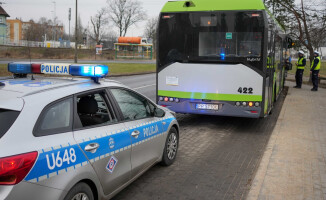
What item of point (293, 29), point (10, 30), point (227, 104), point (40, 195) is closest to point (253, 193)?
point (40, 195)

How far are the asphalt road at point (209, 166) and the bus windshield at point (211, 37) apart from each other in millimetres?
1751

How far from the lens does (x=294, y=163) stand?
582cm

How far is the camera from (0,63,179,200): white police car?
106 inches

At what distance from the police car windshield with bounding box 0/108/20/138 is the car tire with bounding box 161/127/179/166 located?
289cm

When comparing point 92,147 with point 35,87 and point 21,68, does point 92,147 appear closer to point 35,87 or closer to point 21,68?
point 35,87

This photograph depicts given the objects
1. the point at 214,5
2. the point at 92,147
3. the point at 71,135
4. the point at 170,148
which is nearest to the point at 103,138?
the point at 92,147

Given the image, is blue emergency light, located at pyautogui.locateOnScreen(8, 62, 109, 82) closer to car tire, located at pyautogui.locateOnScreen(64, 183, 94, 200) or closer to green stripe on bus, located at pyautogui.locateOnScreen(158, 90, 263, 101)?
car tire, located at pyautogui.locateOnScreen(64, 183, 94, 200)

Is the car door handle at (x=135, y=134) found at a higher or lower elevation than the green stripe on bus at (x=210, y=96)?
lower

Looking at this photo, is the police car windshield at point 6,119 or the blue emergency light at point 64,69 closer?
the police car windshield at point 6,119

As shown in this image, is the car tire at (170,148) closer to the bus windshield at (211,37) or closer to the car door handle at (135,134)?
the car door handle at (135,134)

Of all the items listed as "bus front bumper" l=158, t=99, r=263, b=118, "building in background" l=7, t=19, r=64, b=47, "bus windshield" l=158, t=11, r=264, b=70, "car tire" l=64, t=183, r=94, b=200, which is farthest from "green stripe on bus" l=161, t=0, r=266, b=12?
"building in background" l=7, t=19, r=64, b=47

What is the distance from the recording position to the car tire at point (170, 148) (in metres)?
5.47

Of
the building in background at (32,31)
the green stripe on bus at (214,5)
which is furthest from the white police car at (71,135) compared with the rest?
the building in background at (32,31)

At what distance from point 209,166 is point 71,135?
3.11m
